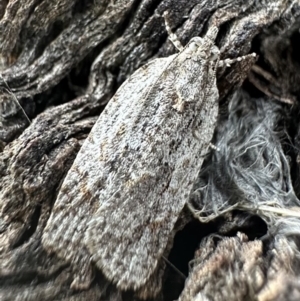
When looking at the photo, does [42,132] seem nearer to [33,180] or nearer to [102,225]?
[33,180]

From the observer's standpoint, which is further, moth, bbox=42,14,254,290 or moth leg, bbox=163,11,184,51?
moth leg, bbox=163,11,184,51

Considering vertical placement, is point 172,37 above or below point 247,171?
above

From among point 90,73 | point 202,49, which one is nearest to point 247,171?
point 202,49

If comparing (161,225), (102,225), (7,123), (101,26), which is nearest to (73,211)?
(102,225)

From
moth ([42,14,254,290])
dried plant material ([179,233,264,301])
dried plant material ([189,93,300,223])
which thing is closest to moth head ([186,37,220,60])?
moth ([42,14,254,290])

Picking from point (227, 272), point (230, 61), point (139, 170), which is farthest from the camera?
point (230, 61)

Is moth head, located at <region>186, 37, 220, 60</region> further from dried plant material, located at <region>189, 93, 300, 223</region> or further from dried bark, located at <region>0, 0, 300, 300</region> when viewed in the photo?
dried plant material, located at <region>189, 93, 300, 223</region>

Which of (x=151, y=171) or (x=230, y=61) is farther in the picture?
(x=230, y=61)

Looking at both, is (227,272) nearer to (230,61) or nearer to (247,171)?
(247,171)
